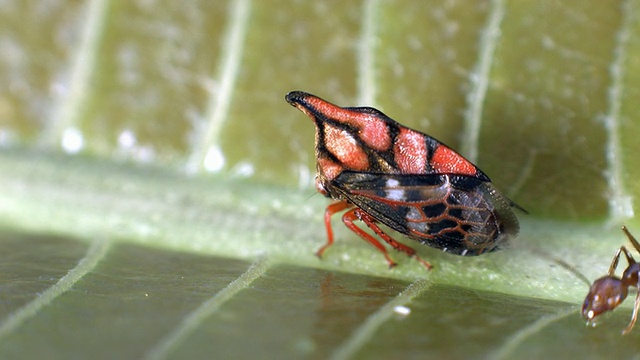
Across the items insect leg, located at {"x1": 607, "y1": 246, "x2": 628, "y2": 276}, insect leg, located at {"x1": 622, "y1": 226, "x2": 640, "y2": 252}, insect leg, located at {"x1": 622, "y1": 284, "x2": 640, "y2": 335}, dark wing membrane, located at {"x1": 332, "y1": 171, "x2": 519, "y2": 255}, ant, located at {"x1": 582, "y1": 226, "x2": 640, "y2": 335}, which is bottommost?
insect leg, located at {"x1": 622, "y1": 284, "x2": 640, "y2": 335}

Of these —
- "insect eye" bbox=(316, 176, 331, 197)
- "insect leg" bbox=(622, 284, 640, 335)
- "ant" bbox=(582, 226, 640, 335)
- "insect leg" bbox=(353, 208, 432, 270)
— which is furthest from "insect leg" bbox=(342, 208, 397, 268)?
"insect leg" bbox=(622, 284, 640, 335)

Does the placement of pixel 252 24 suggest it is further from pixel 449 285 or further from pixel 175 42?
pixel 449 285

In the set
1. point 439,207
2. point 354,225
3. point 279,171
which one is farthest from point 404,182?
point 279,171

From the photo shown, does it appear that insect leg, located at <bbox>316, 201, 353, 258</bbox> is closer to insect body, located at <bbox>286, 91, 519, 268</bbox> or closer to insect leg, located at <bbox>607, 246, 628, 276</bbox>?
insect body, located at <bbox>286, 91, 519, 268</bbox>

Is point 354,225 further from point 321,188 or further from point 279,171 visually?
point 279,171

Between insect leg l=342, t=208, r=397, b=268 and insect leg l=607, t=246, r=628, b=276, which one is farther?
insect leg l=342, t=208, r=397, b=268

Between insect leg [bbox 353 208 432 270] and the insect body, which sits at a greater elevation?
the insect body

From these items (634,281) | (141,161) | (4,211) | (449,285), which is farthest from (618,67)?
(4,211)
